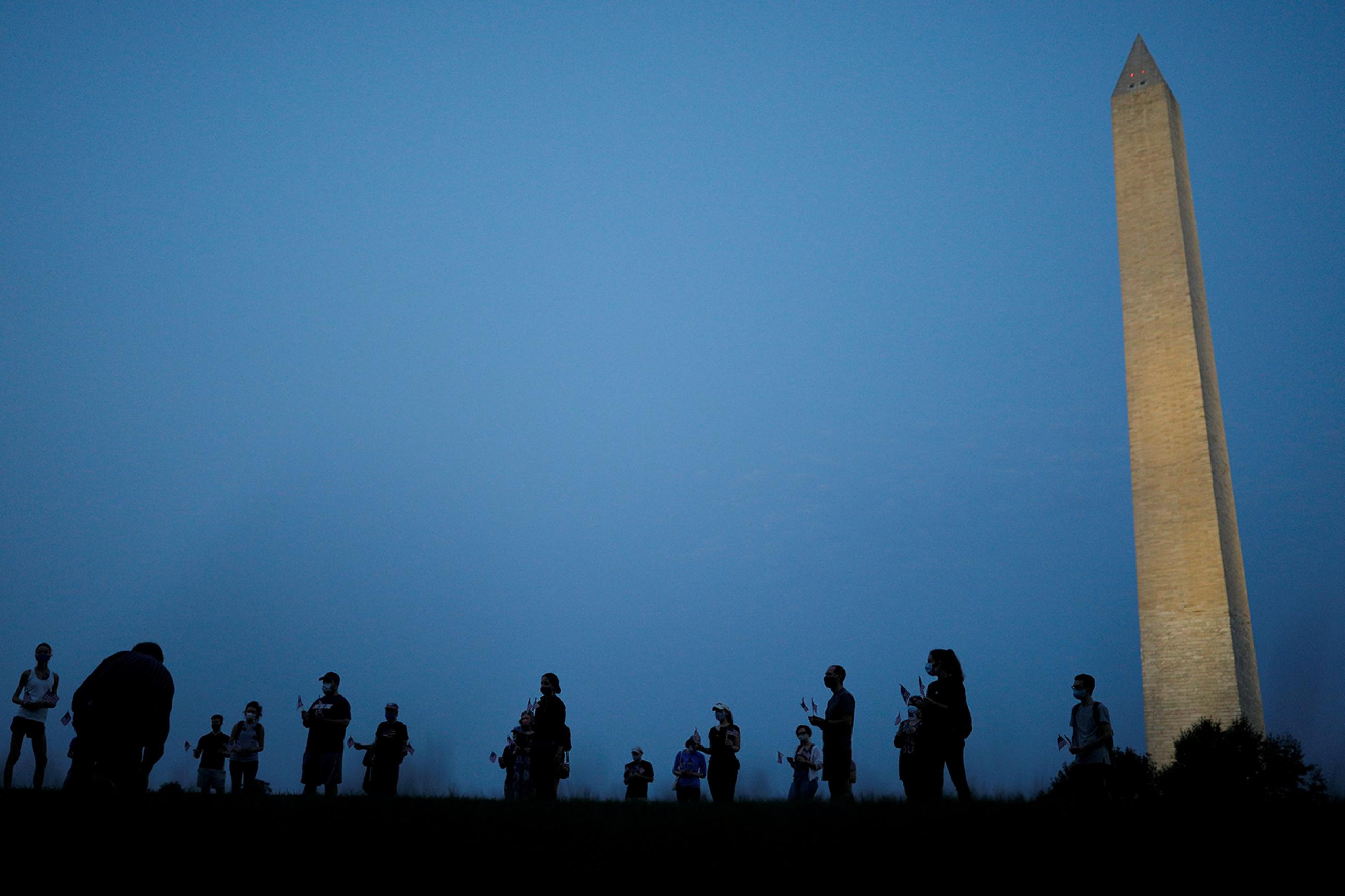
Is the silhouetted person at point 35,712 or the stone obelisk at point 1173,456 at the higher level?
the stone obelisk at point 1173,456

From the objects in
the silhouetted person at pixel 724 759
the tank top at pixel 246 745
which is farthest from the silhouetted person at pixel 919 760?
the tank top at pixel 246 745

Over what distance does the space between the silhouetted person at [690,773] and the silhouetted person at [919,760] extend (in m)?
4.04

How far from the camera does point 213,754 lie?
41.7 ft

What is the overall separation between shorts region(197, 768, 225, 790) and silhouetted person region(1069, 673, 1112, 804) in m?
9.56

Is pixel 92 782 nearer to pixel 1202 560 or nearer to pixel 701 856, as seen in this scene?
pixel 701 856

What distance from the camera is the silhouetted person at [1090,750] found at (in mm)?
9164

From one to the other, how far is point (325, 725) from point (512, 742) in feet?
11.2

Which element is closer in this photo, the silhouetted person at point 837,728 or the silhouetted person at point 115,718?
the silhouetted person at point 115,718

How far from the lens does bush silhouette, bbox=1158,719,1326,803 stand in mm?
15125

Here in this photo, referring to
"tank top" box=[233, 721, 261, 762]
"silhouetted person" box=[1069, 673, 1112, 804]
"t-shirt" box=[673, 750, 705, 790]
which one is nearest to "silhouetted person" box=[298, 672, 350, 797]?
"tank top" box=[233, 721, 261, 762]

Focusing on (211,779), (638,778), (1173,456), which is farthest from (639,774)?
(1173,456)

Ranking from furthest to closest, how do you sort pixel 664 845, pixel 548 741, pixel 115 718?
1. pixel 548 741
2. pixel 115 718
3. pixel 664 845

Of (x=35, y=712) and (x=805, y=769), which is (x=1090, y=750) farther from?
(x=35, y=712)

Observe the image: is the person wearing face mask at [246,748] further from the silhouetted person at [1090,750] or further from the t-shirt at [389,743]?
the silhouetted person at [1090,750]
